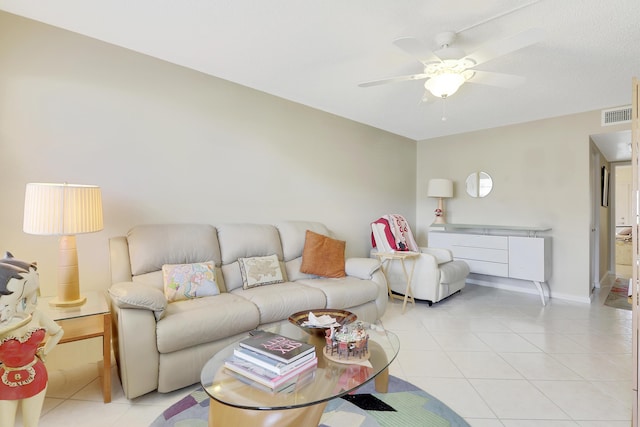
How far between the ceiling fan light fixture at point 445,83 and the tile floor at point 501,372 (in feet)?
6.39

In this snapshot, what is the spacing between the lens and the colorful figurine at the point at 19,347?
1.27 meters

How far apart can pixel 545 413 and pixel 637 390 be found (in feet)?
1.50

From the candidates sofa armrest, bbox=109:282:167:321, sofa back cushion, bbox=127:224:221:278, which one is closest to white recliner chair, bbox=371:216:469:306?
sofa back cushion, bbox=127:224:221:278

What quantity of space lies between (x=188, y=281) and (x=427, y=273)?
2.53 metres

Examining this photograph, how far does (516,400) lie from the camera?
6.14ft

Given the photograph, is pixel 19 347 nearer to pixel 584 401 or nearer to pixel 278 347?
pixel 278 347

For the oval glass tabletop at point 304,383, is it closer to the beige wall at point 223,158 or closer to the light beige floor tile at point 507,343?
the light beige floor tile at point 507,343

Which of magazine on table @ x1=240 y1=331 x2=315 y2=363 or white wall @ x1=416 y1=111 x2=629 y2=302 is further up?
white wall @ x1=416 y1=111 x2=629 y2=302

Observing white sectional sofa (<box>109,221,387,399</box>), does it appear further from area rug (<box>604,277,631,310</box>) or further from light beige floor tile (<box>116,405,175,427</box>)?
area rug (<box>604,277,631,310</box>)

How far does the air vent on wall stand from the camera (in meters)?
3.52

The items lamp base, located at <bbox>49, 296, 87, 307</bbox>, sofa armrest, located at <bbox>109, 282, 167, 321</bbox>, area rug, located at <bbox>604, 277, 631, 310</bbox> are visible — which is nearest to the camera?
sofa armrest, located at <bbox>109, 282, 167, 321</bbox>

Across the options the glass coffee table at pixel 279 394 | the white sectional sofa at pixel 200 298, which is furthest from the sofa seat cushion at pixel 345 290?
the glass coffee table at pixel 279 394

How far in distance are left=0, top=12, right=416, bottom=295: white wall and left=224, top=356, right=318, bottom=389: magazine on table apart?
1.61 metres

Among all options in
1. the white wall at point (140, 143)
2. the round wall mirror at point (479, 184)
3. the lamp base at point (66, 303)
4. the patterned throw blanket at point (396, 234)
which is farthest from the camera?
the round wall mirror at point (479, 184)
